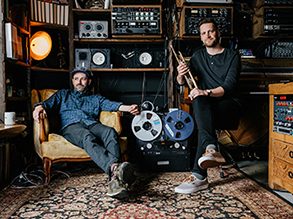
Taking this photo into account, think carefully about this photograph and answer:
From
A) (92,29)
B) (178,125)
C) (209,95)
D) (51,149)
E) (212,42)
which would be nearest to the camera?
(209,95)

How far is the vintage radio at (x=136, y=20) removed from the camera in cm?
312

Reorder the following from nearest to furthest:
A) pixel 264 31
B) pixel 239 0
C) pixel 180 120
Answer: pixel 180 120 < pixel 264 31 < pixel 239 0

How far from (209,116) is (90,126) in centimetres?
99

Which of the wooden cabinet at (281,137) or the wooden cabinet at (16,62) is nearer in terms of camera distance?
the wooden cabinet at (281,137)

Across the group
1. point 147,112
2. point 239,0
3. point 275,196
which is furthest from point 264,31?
point 275,196

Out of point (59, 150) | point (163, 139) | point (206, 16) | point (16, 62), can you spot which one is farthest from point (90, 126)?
point (206, 16)

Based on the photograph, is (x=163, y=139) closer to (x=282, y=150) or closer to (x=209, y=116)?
(x=209, y=116)

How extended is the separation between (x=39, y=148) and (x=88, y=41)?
131cm

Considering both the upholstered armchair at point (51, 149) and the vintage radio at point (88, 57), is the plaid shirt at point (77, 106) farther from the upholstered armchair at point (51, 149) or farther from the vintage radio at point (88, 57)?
the vintage radio at point (88, 57)

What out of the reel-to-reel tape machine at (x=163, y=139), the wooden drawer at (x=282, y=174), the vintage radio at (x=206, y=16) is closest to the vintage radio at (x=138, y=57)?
the vintage radio at (x=206, y=16)

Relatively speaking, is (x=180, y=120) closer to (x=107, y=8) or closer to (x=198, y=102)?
(x=198, y=102)

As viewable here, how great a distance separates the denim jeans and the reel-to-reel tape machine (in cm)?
36

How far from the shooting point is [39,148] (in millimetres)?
2498

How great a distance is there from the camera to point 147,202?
196 cm
